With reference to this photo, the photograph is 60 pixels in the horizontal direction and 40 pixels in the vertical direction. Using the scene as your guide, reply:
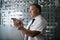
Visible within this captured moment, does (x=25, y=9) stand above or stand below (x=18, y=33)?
above

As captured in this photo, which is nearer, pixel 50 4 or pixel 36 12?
pixel 36 12

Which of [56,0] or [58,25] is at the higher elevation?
[56,0]

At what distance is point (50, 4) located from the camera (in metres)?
2.85

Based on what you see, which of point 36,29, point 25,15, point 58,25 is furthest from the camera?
point 25,15

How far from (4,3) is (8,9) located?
15 cm

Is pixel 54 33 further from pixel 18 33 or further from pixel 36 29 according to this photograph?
pixel 36 29

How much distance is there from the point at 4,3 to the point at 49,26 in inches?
39.2

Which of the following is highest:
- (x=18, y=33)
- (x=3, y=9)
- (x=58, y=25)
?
(x=3, y=9)

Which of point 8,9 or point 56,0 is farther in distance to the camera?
point 8,9

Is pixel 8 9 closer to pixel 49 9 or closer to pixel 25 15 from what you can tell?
pixel 25 15

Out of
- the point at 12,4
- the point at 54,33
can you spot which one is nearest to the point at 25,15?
the point at 12,4

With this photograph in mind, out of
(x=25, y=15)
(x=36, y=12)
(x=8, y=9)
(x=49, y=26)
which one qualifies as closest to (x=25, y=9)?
(x=25, y=15)

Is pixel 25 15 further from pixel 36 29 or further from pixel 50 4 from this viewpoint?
pixel 36 29

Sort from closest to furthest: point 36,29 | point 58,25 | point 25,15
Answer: point 36,29 → point 58,25 → point 25,15
